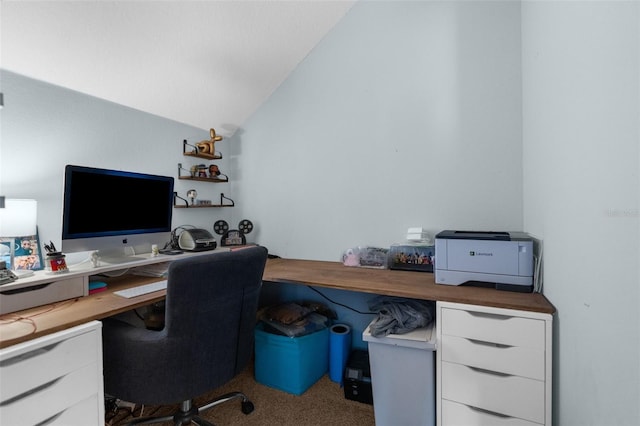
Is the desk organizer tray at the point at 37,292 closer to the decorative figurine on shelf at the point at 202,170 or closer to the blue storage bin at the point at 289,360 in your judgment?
the blue storage bin at the point at 289,360

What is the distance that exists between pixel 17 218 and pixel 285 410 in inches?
65.8

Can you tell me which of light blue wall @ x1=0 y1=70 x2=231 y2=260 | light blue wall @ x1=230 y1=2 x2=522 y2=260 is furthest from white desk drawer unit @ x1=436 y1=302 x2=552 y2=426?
light blue wall @ x1=0 y1=70 x2=231 y2=260

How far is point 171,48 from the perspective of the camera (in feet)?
5.60

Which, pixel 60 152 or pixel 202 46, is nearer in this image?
pixel 60 152

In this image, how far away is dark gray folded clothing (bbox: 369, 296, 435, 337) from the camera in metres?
1.38

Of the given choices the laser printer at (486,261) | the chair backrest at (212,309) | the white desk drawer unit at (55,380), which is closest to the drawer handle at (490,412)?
the laser printer at (486,261)

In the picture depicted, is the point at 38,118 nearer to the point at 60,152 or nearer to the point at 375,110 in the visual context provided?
the point at 60,152

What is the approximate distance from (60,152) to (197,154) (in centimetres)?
83

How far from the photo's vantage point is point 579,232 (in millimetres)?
875

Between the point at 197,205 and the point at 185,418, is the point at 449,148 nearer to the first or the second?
the point at 197,205

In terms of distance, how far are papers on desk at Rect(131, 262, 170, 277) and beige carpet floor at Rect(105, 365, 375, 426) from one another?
75 centimetres

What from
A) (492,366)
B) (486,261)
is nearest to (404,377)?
(492,366)

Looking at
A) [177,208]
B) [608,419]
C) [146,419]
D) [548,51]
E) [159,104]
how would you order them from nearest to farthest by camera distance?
[608,419], [548,51], [146,419], [159,104], [177,208]

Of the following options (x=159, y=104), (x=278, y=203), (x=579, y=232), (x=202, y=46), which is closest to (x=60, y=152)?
(x=159, y=104)
